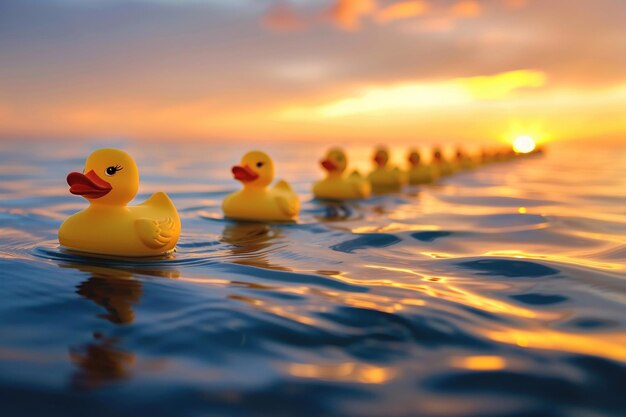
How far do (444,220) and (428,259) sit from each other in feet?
10.3

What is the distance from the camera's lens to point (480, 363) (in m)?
3.17

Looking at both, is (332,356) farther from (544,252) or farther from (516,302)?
(544,252)

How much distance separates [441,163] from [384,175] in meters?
5.59

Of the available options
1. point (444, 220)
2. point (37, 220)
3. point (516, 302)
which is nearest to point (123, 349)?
point (516, 302)

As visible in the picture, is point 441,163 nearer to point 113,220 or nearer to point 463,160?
point 463,160

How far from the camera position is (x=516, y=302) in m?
4.35

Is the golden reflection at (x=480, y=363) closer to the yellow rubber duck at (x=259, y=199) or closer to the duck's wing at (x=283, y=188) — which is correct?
the yellow rubber duck at (x=259, y=199)

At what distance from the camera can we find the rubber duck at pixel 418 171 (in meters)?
15.7

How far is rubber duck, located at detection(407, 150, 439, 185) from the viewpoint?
1571 cm

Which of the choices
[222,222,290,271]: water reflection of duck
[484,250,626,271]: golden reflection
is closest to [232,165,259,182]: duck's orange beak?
[222,222,290,271]: water reflection of duck

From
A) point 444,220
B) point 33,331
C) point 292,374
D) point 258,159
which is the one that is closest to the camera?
point 292,374

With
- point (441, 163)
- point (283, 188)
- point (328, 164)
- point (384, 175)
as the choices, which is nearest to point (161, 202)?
point (283, 188)

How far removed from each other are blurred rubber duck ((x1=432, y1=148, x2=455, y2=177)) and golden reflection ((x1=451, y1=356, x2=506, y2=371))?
50.4ft

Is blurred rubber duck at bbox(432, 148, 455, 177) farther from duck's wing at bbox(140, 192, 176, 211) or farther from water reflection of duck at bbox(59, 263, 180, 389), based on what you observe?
water reflection of duck at bbox(59, 263, 180, 389)
